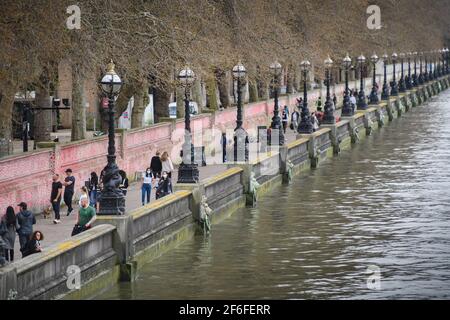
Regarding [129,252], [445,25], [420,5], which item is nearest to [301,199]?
[129,252]

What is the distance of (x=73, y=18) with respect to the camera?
44.1 metres

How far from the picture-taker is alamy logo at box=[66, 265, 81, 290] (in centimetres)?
2780

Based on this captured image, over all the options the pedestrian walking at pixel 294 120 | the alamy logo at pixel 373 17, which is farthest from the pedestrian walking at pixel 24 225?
the alamy logo at pixel 373 17

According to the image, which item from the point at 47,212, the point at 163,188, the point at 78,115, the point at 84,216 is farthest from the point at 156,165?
the point at 84,216

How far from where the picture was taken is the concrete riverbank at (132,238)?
26094mm

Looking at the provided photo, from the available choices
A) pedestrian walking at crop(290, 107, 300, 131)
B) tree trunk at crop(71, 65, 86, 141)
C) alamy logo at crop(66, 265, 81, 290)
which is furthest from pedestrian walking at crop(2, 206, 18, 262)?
pedestrian walking at crop(290, 107, 300, 131)

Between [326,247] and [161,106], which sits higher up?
[161,106]

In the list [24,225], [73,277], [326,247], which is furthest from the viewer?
[326,247]

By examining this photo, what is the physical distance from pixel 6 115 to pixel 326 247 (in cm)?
1077

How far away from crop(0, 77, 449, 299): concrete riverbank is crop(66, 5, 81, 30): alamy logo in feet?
21.5

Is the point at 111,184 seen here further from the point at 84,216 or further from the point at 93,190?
the point at 93,190

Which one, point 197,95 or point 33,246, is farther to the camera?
point 197,95

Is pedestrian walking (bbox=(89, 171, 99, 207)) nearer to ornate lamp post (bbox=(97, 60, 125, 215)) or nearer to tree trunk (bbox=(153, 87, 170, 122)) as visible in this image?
ornate lamp post (bbox=(97, 60, 125, 215))

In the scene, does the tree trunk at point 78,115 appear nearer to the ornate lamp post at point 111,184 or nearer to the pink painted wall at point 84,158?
the pink painted wall at point 84,158
